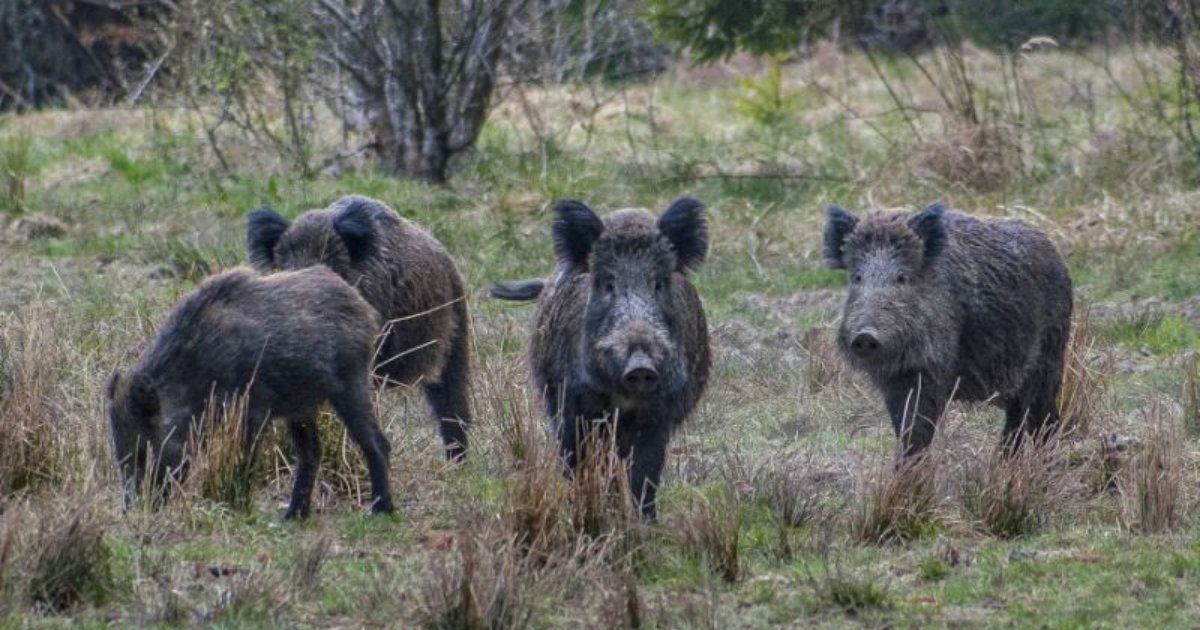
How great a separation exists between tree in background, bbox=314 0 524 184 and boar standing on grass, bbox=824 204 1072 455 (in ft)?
25.2

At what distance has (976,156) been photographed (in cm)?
1546

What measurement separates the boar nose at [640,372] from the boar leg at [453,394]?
8.54ft

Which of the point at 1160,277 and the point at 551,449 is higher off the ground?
the point at 551,449

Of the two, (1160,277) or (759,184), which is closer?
→ (1160,277)

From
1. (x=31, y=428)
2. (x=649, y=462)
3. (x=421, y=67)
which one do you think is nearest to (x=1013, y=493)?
(x=649, y=462)

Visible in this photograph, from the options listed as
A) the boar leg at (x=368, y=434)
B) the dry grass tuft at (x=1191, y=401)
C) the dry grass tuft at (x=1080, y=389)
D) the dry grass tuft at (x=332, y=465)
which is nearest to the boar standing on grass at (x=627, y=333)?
the boar leg at (x=368, y=434)

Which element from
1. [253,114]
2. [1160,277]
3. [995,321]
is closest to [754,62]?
[253,114]

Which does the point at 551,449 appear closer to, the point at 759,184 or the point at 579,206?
the point at 579,206

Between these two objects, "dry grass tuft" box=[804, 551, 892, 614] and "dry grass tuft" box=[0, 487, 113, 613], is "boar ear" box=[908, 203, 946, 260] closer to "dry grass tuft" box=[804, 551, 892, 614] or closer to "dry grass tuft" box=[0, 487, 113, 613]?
"dry grass tuft" box=[804, 551, 892, 614]

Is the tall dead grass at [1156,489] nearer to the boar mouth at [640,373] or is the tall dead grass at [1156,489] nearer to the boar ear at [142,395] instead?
the boar mouth at [640,373]

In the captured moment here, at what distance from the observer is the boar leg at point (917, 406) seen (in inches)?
325

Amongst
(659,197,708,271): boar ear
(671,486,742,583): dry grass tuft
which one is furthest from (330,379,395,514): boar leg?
(671,486,742,583): dry grass tuft

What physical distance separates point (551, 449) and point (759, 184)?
9.56 metres

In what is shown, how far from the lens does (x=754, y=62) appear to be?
2675 centimetres
